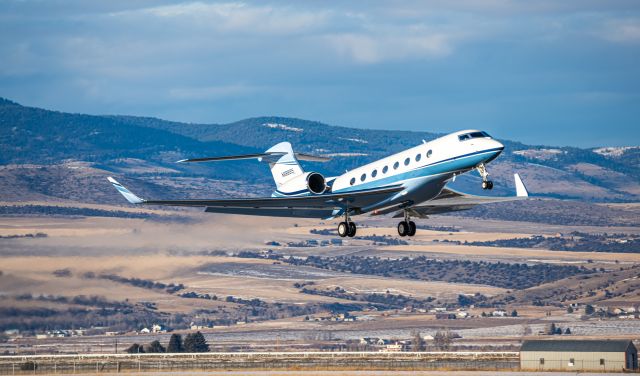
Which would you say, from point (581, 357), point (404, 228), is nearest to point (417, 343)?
point (581, 357)

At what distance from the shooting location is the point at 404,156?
60.5 meters

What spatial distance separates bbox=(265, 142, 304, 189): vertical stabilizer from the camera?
68.4 m

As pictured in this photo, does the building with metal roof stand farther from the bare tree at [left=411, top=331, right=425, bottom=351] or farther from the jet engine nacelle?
the bare tree at [left=411, top=331, right=425, bottom=351]

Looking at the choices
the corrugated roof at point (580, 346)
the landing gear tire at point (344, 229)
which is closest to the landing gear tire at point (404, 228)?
the landing gear tire at point (344, 229)

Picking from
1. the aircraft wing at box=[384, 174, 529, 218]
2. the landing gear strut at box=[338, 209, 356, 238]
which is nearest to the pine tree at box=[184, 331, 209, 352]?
the aircraft wing at box=[384, 174, 529, 218]

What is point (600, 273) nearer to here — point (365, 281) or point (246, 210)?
point (365, 281)

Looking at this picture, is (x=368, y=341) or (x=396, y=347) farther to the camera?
(x=368, y=341)

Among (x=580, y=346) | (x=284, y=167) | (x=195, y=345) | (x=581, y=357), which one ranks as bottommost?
(x=195, y=345)

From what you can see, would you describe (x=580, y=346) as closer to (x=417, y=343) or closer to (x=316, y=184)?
(x=316, y=184)

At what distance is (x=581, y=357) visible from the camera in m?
78.2

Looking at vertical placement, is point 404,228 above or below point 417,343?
above

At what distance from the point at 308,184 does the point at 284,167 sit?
4.66 metres

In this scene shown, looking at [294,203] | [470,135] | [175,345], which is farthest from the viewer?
[175,345]

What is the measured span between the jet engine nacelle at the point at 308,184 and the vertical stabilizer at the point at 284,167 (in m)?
1.42
